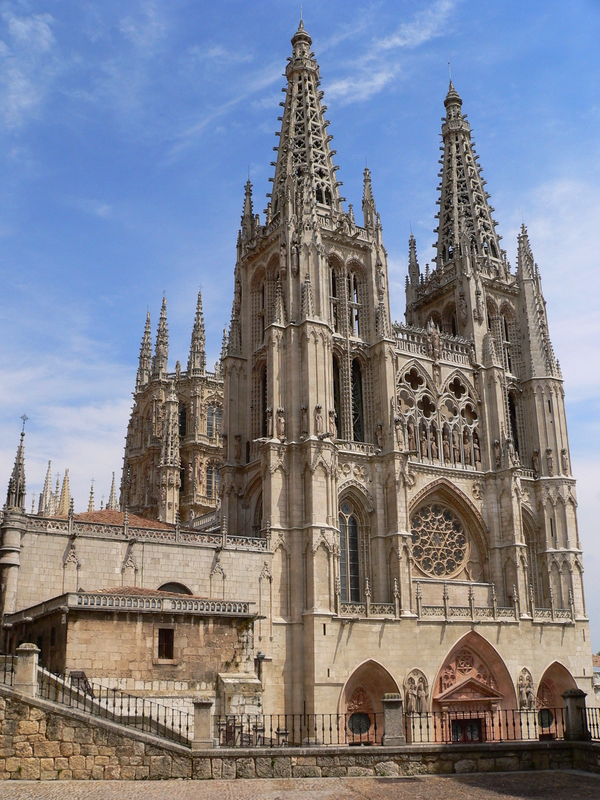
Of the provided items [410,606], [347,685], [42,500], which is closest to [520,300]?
[410,606]

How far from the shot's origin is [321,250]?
3981 centimetres

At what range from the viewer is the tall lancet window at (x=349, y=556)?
36.5 metres

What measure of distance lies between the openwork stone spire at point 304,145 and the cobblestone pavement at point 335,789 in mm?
29242

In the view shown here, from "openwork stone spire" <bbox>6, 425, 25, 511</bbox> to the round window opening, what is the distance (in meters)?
15.4

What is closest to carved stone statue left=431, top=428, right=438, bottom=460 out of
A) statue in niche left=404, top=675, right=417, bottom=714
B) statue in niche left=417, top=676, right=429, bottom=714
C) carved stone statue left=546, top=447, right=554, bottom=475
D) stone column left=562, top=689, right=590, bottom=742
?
carved stone statue left=546, top=447, right=554, bottom=475

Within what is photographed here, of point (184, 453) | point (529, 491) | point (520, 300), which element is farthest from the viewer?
point (184, 453)

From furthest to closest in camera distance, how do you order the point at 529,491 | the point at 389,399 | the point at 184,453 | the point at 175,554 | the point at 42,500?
the point at 42,500 → the point at 184,453 → the point at 529,491 → the point at 389,399 → the point at 175,554

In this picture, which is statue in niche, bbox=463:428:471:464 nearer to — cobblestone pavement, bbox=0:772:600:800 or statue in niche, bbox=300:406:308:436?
statue in niche, bbox=300:406:308:436

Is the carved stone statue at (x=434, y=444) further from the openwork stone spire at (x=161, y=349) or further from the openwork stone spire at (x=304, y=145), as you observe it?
the openwork stone spire at (x=161, y=349)

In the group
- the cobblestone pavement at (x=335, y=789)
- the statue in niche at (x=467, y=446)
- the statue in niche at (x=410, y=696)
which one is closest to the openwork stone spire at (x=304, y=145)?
the statue in niche at (x=467, y=446)

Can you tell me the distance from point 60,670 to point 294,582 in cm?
1176

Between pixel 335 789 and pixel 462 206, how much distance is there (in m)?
38.6

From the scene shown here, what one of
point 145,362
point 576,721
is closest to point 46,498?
point 145,362

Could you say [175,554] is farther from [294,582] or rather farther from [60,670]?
[60,670]
